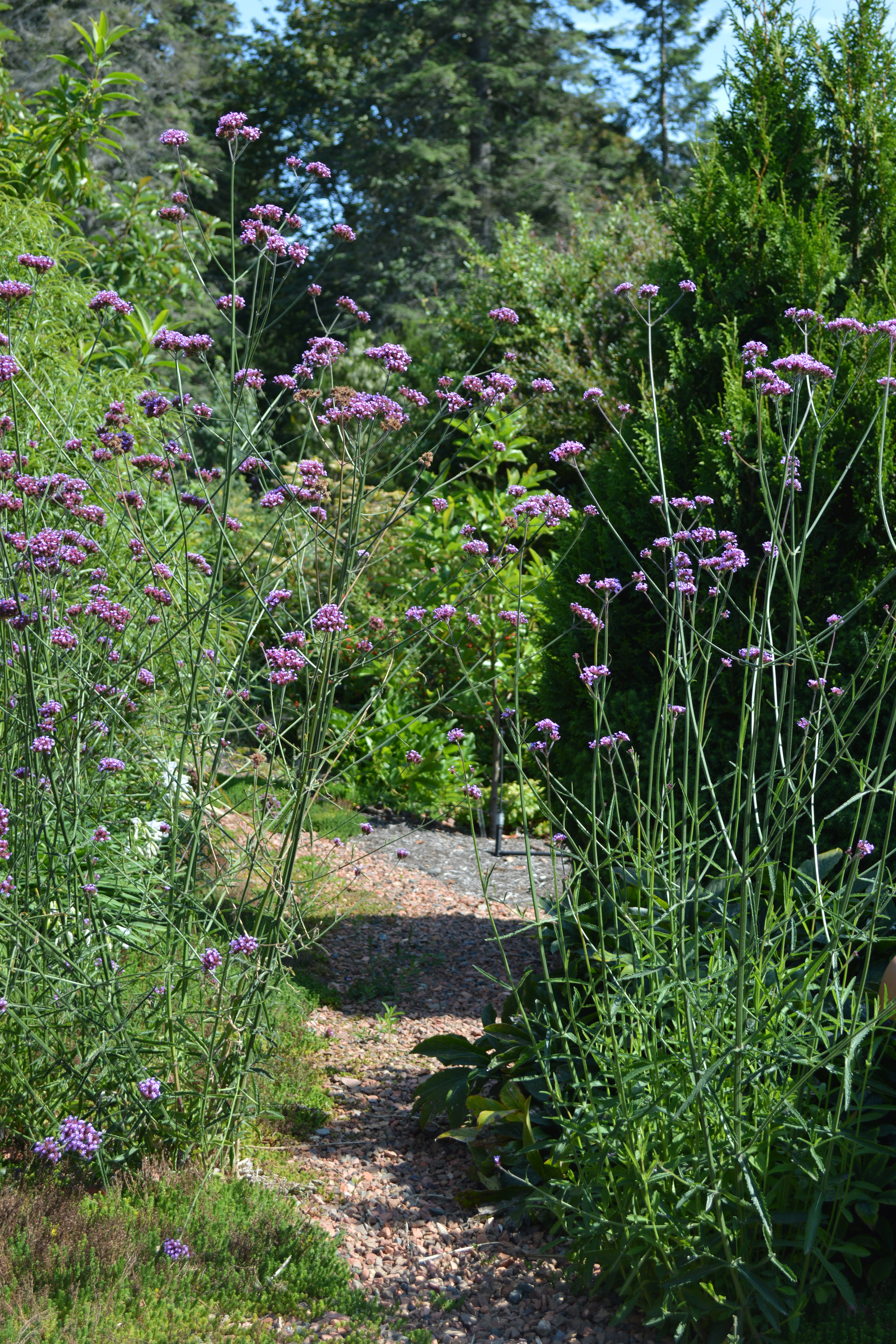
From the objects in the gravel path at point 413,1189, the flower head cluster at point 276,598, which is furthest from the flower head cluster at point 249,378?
the gravel path at point 413,1189

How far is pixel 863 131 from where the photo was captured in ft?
14.1

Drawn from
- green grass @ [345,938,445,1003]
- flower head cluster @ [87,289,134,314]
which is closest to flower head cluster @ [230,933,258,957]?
flower head cluster @ [87,289,134,314]

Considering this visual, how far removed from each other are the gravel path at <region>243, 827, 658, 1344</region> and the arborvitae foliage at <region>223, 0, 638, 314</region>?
67.5 ft

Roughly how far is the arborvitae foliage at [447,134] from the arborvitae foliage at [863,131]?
19.1m

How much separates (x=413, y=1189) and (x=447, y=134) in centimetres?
2479

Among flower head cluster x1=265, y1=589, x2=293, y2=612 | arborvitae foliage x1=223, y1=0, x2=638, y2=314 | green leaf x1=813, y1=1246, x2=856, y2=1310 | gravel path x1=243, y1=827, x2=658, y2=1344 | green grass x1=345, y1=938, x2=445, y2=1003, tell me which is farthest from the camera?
arborvitae foliage x1=223, y1=0, x2=638, y2=314

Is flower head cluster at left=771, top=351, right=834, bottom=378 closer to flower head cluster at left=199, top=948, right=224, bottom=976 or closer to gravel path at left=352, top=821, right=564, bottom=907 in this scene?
flower head cluster at left=199, top=948, right=224, bottom=976

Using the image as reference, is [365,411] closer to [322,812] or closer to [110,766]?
[110,766]

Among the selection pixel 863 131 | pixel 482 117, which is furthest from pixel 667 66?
pixel 863 131

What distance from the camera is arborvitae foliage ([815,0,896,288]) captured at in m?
4.21

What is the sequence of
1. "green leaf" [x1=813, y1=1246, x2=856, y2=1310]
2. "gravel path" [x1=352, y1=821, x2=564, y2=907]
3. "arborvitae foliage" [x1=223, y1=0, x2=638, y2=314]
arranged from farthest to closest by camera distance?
"arborvitae foliage" [x1=223, y1=0, x2=638, y2=314] < "gravel path" [x1=352, y1=821, x2=564, y2=907] < "green leaf" [x1=813, y1=1246, x2=856, y2=1310]

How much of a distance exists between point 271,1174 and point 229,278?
8.11 feet

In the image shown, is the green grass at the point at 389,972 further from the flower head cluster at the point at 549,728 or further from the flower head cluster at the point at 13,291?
the flower head cluster at the point at 13,291

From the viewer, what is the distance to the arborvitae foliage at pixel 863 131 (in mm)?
4207
